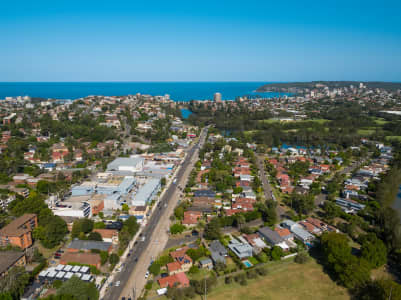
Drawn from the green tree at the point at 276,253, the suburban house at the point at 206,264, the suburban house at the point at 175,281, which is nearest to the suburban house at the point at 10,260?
the suburban house at the point at 175,281

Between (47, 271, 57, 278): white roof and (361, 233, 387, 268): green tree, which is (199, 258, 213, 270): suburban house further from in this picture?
(361, 233, 387, 268): green tree

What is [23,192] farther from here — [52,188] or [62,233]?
[62,233]

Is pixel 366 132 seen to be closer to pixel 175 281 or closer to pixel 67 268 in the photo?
pixel 175 281

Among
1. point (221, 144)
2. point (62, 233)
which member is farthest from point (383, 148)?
point (62, 233)

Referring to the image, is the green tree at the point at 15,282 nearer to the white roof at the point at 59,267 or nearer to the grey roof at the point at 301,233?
the white roof at the point at 59,267

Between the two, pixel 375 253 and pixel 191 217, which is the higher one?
pixel 375 253

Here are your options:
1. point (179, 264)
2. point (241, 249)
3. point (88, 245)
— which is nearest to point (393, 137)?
point (241, 249)
